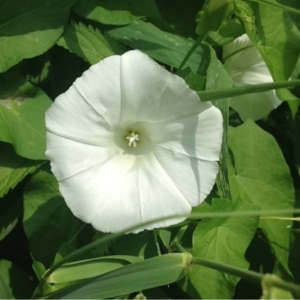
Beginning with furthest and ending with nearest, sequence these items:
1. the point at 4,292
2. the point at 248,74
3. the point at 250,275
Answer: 1. the point at 248,74
2. the point at 4,292
3. the point at 250,275

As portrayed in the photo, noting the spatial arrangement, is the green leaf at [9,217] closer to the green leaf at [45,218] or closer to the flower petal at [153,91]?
the green leaf at [45,218]

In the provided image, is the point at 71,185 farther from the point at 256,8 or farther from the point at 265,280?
the point at 256,8

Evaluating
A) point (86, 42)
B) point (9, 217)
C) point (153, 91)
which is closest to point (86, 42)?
point (86, 42)

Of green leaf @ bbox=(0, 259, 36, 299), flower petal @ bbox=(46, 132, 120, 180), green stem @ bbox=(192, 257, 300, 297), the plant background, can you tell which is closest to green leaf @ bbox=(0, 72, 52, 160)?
the plant background

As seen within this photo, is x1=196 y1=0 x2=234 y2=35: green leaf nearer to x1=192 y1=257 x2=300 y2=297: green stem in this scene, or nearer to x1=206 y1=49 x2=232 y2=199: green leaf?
x1=206 y1=49 x2=232 y2=199: green leaf

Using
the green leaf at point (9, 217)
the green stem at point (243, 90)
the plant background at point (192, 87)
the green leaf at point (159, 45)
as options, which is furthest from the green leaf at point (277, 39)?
the green leaf at point (9, 217)

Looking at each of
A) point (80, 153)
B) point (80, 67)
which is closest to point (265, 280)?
point (80, 153)

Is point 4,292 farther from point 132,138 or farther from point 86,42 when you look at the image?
point 86,42
